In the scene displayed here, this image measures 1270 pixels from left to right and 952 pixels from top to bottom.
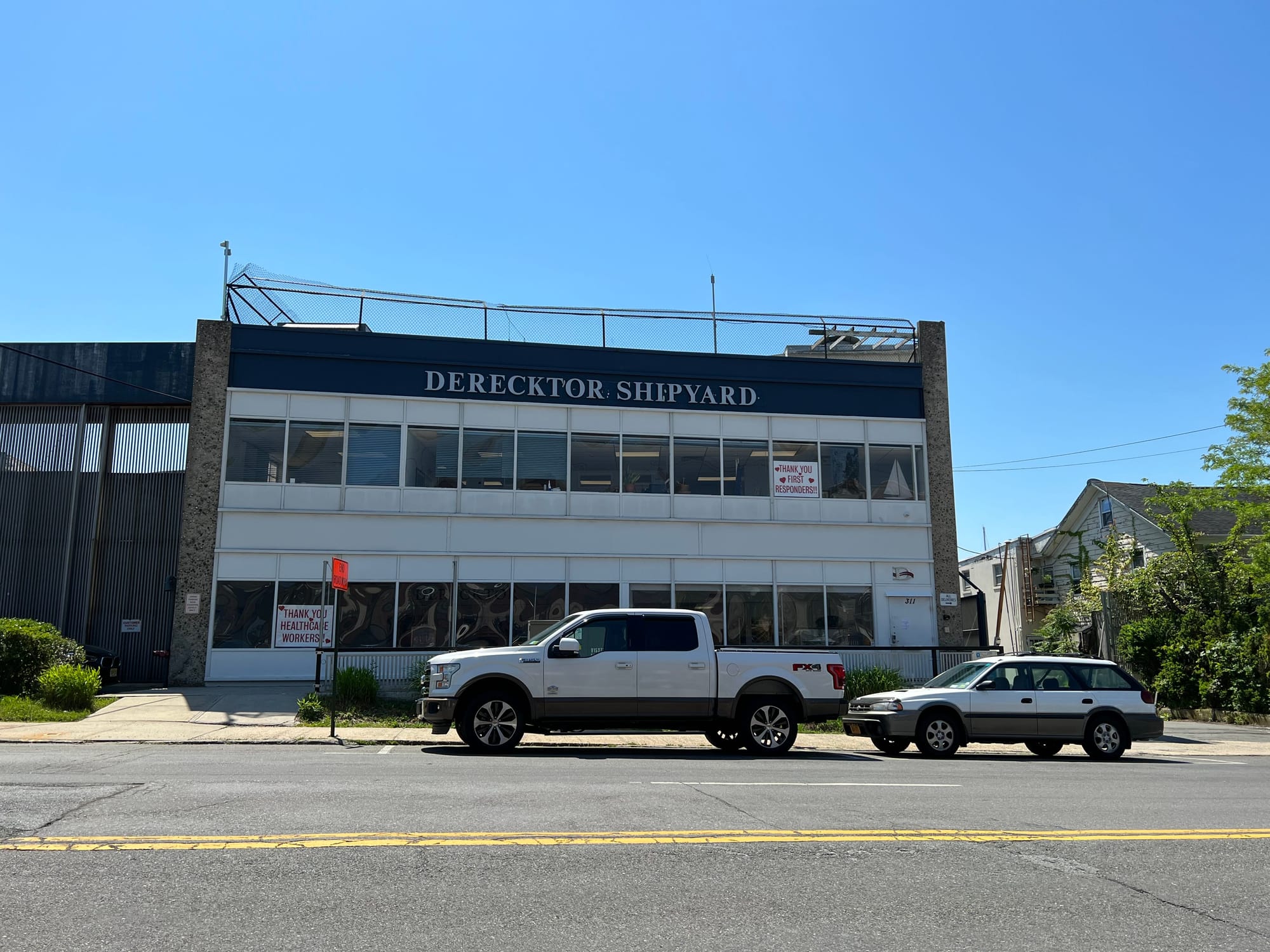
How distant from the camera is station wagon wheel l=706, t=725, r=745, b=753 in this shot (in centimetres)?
1445

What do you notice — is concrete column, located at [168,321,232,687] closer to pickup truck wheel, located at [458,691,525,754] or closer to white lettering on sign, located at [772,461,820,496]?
pickup truck wheel, located at [458,691,525,754]

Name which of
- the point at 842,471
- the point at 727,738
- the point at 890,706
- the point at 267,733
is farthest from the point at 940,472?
the point at 267,733

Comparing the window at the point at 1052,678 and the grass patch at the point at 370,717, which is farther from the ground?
the window at the point at 1052,678

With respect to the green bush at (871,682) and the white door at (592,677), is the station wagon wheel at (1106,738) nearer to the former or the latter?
the green bush at (871,682)

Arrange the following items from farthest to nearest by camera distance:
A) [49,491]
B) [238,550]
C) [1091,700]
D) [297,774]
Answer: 1. [49,491]
2. [238,550]
3. [1091,700]
4. [297,774]

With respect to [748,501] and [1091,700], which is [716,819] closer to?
[1091,700]

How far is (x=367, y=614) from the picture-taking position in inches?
922

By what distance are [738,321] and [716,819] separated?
20129mm

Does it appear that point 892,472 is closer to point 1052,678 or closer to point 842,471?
point 842,471

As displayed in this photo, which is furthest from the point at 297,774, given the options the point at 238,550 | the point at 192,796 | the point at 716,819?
the point at 238,550

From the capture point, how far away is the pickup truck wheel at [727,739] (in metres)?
14.5

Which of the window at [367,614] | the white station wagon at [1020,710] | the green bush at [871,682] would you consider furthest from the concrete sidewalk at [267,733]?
the green bush at [871,682]

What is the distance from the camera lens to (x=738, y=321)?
26.7 metres

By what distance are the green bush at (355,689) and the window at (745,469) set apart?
35.5 feet
